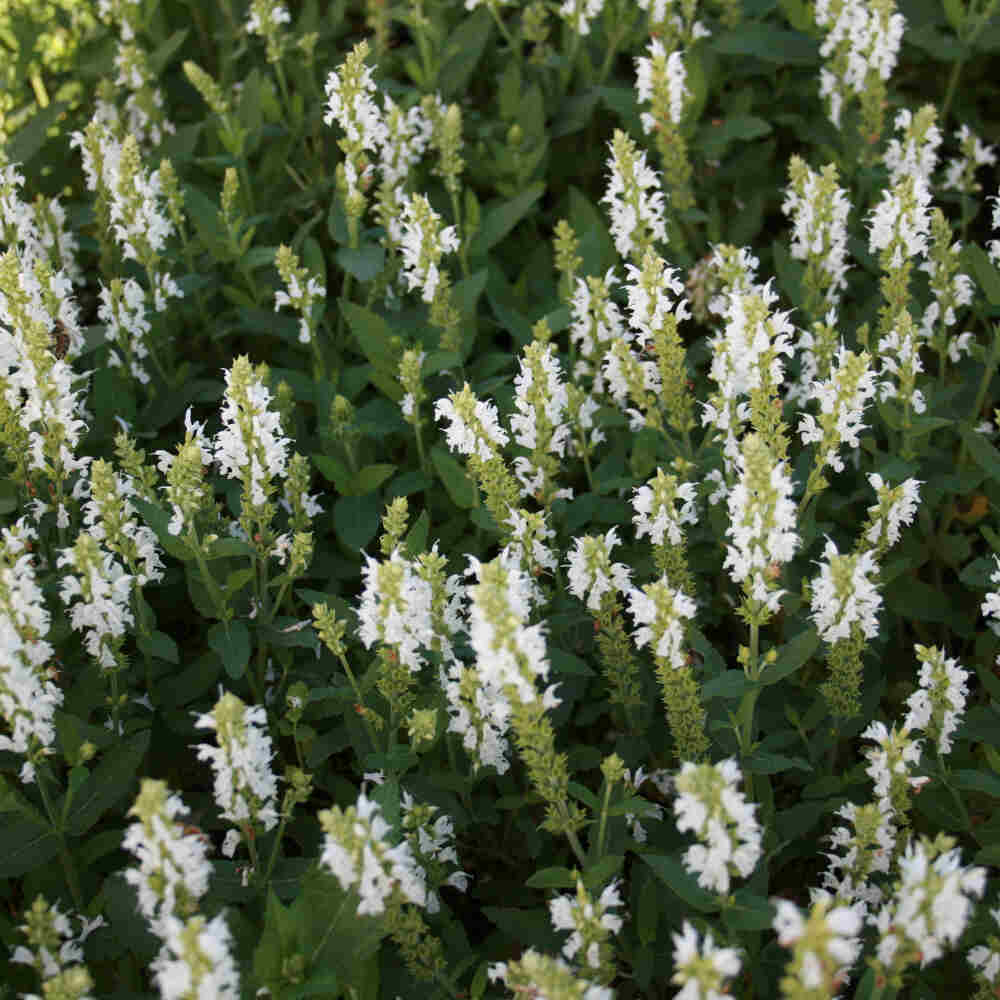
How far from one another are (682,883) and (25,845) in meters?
1.78

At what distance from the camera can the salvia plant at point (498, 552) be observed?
9.84 ft

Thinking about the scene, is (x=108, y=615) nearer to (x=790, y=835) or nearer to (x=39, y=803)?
(x=39, y=803)

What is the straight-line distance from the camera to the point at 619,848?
11.1ft

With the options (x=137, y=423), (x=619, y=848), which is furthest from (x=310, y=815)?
(x=137, y=423)

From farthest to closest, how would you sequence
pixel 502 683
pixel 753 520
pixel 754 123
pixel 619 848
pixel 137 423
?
pixel 754 123, pixel 137 423, pixel 619 848, pixel 753 520, pixel 502 683

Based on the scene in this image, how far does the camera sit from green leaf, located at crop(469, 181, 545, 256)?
5156 millimetres

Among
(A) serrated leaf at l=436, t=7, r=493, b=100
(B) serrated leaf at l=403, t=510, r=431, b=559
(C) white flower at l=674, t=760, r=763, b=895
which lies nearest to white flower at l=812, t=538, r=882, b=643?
(C) white flower at l=674, t=760, r=763, b=895

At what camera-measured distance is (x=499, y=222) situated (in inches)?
204

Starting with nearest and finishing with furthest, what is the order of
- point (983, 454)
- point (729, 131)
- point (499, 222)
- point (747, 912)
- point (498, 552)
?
point (747, 912)
point (983, 454)
point (498, 552)
point (499, 222)
point (729, 131)

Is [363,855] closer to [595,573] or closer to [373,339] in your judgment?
[595,573]

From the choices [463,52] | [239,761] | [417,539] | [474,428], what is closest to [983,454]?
[474,428]

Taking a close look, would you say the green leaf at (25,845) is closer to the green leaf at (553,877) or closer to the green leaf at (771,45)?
the green leaf at (553,877)

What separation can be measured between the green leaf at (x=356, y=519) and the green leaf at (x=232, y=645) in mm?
496

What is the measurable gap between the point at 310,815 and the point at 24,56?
397 centimetres
